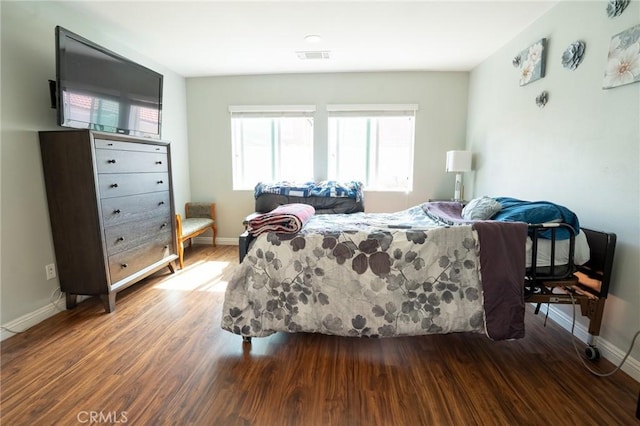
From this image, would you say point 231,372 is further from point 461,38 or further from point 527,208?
point 461,38

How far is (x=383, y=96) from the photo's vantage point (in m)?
3.88

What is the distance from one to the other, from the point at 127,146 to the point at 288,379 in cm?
228

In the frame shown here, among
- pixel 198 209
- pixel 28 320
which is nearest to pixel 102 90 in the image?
pixel 28 320

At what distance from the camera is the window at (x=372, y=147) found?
396 centimetres

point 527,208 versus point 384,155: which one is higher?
point 384,155

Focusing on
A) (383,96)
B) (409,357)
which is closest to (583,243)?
(409,357)

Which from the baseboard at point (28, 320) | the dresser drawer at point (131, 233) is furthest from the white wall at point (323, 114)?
the baseboard at point (28, 320)

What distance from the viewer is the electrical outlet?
220 cm

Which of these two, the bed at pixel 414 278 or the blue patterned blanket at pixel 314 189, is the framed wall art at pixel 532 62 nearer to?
the bed at pixel 414 278

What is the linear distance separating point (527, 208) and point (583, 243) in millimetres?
349

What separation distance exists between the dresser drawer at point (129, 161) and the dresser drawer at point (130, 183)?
46mm

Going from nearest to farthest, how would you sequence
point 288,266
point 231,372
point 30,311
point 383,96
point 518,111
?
point 231,372 < point 288,266 < point 30,311 < point 518,111 < point 383,96

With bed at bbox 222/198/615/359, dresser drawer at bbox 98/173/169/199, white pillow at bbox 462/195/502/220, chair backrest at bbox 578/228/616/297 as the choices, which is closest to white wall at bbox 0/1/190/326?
dresser drawer at bbox 98/173/169/199

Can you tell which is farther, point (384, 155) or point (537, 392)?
point (384, 155)
